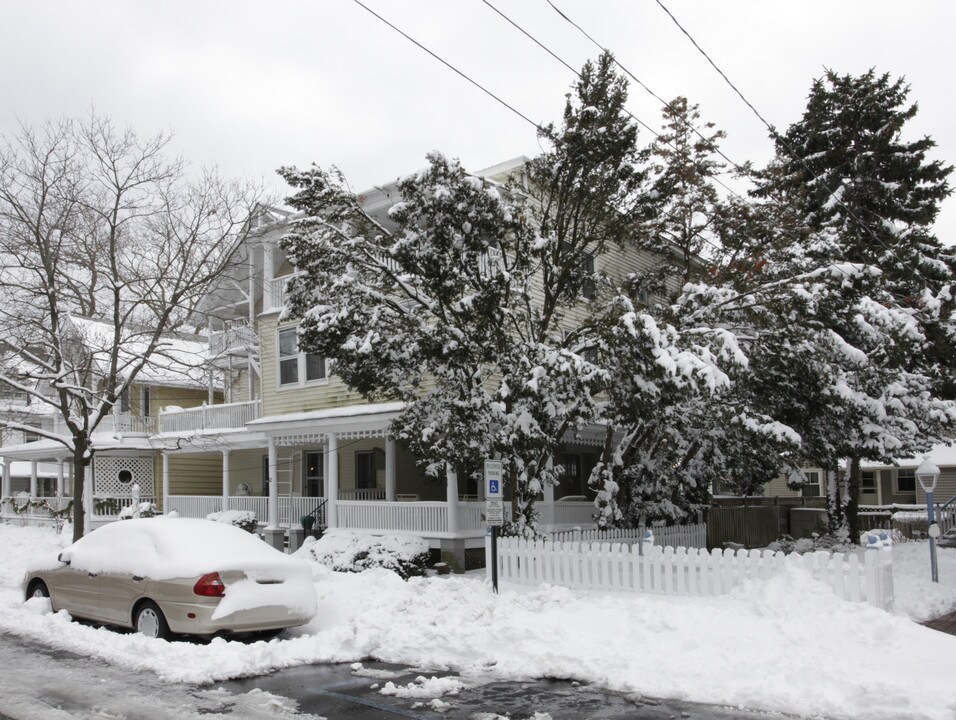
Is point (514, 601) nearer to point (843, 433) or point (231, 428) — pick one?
point (843, 433)

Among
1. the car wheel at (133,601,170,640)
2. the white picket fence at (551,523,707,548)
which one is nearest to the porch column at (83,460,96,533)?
the white picket fence at (551,523,707,548)

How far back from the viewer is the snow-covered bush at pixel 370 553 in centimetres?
1750

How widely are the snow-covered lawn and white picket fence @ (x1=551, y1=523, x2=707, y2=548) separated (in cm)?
430

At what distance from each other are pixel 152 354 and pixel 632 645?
49.1ft

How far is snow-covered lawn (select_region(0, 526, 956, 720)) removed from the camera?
8117 mm

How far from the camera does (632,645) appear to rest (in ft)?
32.3

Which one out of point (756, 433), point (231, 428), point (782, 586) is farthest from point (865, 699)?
→ point (231, 428)

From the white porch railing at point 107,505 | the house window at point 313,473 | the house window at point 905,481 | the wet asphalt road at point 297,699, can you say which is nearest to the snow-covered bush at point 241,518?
the house window at point 313,473

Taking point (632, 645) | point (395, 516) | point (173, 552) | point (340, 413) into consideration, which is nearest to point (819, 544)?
point (395, 516)

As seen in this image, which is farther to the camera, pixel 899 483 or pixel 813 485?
pixel 813 485

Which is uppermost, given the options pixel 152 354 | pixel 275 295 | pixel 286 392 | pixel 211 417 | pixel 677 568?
pixel 275 295

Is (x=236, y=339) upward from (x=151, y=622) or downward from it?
upward

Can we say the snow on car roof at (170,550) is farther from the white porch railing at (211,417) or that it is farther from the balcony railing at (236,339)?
the balcony railing at (236,339)

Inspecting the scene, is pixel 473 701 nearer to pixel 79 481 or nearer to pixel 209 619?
pixel 209 619
